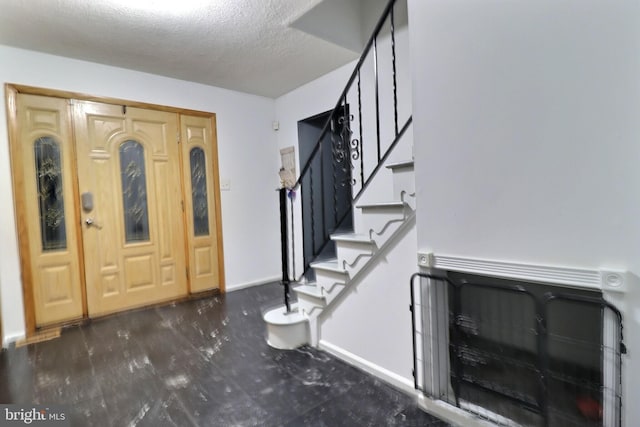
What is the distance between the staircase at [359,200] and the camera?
5.55 feet

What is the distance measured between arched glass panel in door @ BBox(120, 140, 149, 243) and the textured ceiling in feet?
2.73

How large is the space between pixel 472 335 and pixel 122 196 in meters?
3.24

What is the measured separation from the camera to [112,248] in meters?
3.00

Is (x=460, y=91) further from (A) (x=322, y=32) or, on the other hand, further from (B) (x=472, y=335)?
(A) (x=322, y=32)

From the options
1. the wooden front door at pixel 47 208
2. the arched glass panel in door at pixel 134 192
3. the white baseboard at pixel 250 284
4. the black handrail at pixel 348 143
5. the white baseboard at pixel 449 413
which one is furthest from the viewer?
the white baseboard at pixel 250 284

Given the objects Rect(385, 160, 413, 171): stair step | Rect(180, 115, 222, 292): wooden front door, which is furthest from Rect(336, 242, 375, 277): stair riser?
Rect(180, 115, 222, 292): wooden front door

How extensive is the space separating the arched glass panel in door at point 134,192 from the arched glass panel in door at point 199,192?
49 cm

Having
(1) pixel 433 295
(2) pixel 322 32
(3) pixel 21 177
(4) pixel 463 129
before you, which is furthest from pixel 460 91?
(3) pixel 21 177

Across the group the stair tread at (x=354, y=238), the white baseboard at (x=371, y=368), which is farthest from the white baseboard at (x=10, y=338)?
the stair tread at (x=354, y=238)

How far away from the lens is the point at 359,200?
2.50 metres

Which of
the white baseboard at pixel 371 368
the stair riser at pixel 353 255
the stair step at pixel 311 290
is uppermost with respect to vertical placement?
the stair riser at pixel 353 255

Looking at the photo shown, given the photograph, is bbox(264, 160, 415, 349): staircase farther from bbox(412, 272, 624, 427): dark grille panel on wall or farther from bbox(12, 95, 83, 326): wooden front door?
bbox(12, 95, 83, 326): wooden front door

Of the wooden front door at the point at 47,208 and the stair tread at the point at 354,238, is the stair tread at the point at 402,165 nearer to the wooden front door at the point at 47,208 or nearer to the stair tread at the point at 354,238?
the stair tread at the point at 354,238

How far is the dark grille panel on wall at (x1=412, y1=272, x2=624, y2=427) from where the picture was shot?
107cm
